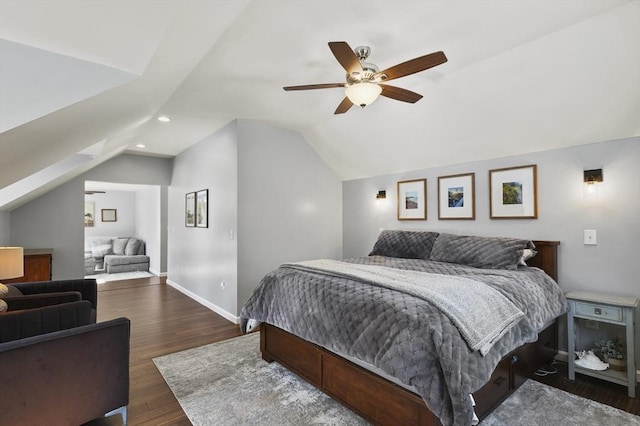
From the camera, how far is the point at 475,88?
2.80 metres

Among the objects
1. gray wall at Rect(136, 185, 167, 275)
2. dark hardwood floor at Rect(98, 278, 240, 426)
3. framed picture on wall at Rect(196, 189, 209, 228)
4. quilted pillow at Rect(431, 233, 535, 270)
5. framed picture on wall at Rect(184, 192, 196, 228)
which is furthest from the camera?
gray wall at Rect(136, 185, 167, 275)

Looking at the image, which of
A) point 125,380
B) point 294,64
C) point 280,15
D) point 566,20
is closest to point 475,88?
point 566,20

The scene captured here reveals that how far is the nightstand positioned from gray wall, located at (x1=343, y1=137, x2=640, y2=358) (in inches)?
9.0

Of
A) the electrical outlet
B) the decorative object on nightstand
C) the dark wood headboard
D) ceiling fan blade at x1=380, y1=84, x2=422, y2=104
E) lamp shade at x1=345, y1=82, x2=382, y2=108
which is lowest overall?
the decorative object on nightstand

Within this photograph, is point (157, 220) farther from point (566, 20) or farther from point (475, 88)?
point (566, 20)

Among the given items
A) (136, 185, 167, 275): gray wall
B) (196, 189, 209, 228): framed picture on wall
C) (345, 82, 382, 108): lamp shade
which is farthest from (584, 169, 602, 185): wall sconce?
(136, 185, 167, 275): gray wall

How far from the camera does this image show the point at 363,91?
2252 mm

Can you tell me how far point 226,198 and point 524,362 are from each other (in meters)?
3.62

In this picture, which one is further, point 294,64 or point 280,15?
point 294,64

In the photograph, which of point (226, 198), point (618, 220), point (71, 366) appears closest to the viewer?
point (71, 366)

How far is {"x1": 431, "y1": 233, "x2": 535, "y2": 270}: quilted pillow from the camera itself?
9.26 ft

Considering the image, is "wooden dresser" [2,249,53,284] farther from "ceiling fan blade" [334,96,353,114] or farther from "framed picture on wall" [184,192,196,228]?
"ceiling fan blade" [334,96,353,114]

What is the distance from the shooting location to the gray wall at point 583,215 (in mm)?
2576

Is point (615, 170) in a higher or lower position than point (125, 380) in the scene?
higher
